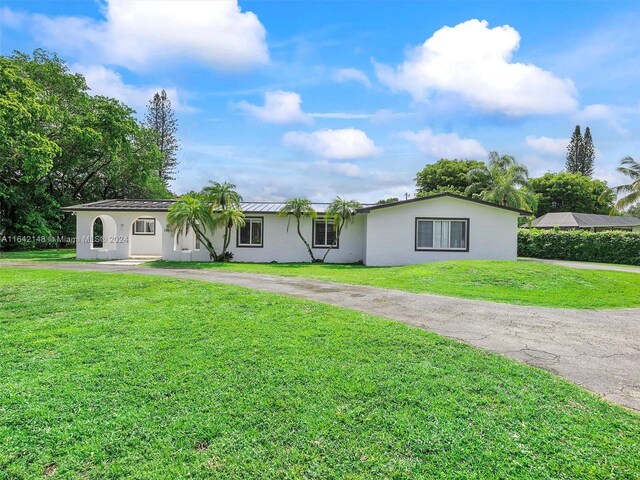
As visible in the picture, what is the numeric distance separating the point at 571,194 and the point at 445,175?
1836 cm

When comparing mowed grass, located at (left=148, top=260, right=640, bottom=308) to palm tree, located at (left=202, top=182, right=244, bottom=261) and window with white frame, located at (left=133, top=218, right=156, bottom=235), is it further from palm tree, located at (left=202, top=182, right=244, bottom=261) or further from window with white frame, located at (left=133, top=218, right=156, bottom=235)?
window with white frame, located at (left=133, top=218, right=156, bottom=235)

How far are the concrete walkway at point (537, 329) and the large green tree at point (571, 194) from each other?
156ft

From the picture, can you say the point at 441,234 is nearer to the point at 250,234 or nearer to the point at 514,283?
the point at 514,283

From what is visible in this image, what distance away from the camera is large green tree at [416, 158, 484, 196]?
44000 millimetres

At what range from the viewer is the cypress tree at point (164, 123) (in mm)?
41594

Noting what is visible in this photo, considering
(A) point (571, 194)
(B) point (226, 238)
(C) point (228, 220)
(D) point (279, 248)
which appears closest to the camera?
(C) point (228, 220)

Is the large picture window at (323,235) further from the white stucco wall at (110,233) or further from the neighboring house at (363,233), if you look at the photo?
the white stucco wall at (110,233)

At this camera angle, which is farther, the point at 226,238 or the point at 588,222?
the point at 588,222

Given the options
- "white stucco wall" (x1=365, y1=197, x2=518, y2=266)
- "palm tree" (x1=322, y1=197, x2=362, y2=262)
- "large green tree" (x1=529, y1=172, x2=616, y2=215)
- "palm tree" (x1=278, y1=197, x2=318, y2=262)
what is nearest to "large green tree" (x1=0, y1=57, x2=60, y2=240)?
"palm tree" (x1=278, y1=197, x2=318, y2=262)

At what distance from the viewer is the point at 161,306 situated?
7.07 meters

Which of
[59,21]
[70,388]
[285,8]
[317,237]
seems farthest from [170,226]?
[70,388]

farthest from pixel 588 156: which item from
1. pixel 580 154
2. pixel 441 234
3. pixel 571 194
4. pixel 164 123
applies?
pixel 164 123

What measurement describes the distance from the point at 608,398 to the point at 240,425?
3.49 metres

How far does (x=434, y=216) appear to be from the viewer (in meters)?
17.7
